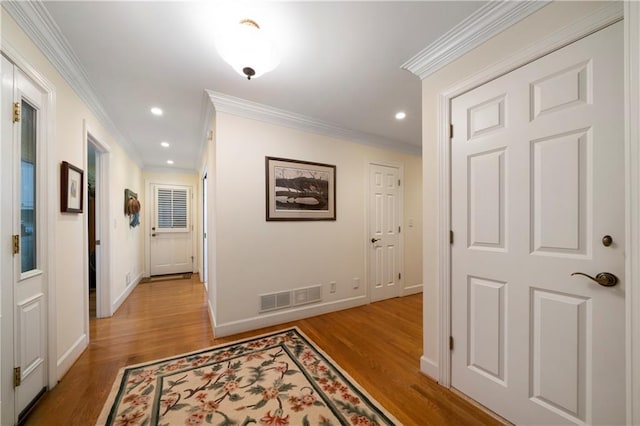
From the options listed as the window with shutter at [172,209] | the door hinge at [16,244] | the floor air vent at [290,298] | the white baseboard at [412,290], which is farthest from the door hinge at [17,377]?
the window with shutter at [172,209]

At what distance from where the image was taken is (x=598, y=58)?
1119mm

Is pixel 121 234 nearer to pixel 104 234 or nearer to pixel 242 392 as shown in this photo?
pixel 104 234

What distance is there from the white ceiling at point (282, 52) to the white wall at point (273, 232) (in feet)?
1.32

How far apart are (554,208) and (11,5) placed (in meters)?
3.19

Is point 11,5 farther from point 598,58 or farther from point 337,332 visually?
point 337,332

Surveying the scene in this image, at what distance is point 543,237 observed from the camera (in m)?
1.29

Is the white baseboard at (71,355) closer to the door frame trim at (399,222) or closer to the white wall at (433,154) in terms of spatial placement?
the white wall at (433,154)

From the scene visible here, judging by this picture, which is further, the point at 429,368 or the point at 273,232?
the point at 273,232

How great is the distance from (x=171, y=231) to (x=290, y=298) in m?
4.04

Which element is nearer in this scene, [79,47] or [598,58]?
[598,58]

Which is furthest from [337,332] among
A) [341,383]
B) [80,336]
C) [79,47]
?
[79,47]

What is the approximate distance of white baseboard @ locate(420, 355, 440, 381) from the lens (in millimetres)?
1786

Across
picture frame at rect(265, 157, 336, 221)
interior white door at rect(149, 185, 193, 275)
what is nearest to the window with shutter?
interior white door at rect(149, 185, 193, 275)

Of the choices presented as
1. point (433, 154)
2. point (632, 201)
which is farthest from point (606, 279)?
point (433, 154)
